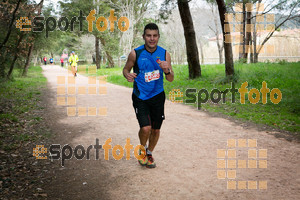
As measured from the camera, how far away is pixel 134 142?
234 inches

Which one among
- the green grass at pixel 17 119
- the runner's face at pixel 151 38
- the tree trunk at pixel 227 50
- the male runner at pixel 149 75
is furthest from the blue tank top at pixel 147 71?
the tree trunk at pixel 227 50

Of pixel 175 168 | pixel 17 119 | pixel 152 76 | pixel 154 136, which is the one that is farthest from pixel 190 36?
pixel 175 168

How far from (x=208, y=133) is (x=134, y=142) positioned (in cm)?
197

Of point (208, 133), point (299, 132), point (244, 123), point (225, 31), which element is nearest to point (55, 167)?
point (208, 133)

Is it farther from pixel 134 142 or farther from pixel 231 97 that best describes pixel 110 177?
pixel 231 97

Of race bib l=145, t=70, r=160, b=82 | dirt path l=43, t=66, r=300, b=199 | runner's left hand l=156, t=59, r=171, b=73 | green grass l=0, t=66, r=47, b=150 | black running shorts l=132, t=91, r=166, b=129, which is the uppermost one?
runner's left hand l=156, t=59, r=171, b=73

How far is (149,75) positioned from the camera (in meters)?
4.06

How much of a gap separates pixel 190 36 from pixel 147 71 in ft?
40.5

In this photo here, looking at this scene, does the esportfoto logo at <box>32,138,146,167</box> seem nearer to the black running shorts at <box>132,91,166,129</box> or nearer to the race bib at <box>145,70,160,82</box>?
the black running shorts at <box>132,91,166,129</box>

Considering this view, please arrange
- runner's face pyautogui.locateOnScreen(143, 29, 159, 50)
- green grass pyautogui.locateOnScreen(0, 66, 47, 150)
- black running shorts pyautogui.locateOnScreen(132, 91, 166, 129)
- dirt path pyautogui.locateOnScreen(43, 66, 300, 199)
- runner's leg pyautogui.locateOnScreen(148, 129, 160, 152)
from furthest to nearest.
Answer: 1. green grass pyautogui.locateOnScreen(0, 66, 47, 150)
2. runner's leg pyautogui.locateOnScreen(148, 129, 160, 152)
3. black running shorts pyautogui.locateOnScreen(132, 91, 166, 129)
4. runner's face pyautogui.locateOnScreen(143, 29, 159, 50)
5. dirt path pyautogui.locateOnScreen(43, 66, 300, 199)

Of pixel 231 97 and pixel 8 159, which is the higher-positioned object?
pixel 231 97

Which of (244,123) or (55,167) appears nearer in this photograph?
(55,167)

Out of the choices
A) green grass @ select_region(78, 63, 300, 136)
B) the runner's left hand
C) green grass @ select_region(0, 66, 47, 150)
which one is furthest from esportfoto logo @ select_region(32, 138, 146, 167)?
green grass @ select_region(78, 63, 300, 136)

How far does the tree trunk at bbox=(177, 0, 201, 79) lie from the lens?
15.3m
